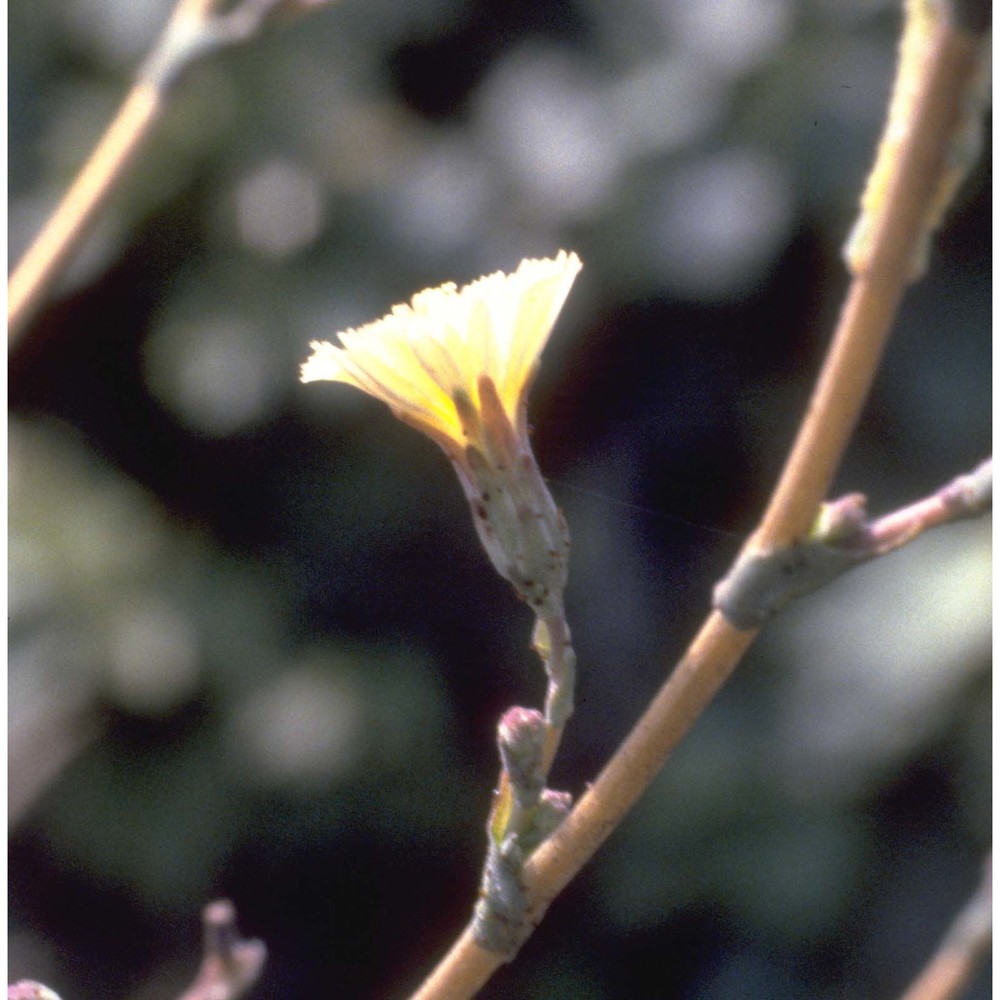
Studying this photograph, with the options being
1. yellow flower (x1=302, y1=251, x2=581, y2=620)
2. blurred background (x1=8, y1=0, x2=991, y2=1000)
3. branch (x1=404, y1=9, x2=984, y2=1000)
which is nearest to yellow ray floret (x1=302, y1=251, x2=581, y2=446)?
yellow flower (x1=302, y1=251, x2=581, y2=620)

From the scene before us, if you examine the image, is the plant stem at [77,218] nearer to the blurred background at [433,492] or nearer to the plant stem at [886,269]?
the plant stem at [886,269]

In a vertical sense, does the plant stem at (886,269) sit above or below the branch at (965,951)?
above

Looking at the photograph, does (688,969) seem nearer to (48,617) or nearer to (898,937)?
(898,937)

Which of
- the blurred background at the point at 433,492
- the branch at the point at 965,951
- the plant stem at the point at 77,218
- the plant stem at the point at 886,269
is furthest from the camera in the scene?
the blurred background at the point at 433,492

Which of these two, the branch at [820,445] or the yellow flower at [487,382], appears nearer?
the branch at [820,445]

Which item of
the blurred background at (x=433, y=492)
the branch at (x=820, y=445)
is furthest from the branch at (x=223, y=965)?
the blurred background at (x=433, y=492)

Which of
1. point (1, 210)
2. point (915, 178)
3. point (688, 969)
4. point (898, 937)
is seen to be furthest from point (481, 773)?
point (915, 178)

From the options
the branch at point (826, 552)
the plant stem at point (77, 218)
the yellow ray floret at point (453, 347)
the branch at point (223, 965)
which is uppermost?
the plant stem at point (77, 218)
